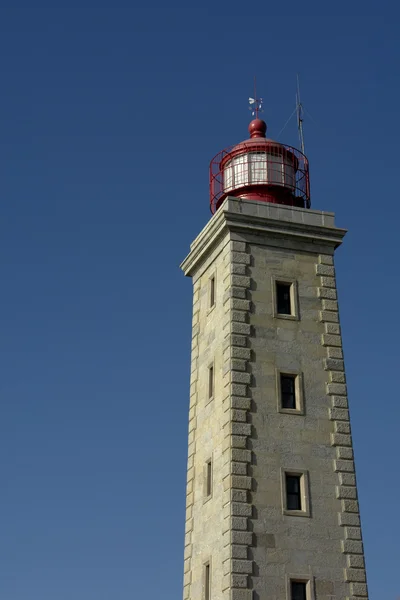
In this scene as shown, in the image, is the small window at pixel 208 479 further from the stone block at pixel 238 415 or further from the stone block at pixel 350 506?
the stone block at pixel 350 506

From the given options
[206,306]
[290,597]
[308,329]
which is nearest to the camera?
[290,597]

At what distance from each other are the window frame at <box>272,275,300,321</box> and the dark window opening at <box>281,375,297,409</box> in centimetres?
192

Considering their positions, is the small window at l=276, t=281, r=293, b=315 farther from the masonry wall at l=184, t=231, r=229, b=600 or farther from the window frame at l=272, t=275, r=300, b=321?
the masonry wall at l=184, t=231, r=229, b=600

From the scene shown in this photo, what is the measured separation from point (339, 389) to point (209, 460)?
441cm

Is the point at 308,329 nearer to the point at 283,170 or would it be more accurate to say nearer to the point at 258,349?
the point at 258,349

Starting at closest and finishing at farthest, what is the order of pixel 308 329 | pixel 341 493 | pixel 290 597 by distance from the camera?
pixel 290 597 < pixel 341 493 < pixel 308 329

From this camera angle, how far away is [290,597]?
2523 centimetres

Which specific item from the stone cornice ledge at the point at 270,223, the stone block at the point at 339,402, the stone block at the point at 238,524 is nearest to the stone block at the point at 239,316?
the stone cornice ledge at the point at 270,223

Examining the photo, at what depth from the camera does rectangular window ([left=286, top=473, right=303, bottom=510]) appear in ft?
86.9

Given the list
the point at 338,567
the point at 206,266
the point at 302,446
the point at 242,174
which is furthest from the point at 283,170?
the point at 338,567

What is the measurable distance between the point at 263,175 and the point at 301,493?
35.6ft

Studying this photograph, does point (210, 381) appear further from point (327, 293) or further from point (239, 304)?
point (327, 293)

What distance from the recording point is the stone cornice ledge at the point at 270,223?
29.7 m

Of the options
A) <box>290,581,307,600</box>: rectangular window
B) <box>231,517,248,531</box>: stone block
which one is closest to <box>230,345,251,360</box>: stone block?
<box>231,517,248,531</box>: stone block
